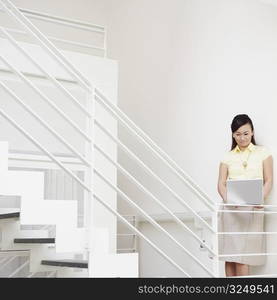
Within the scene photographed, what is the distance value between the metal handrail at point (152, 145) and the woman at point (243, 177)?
2.27 ft

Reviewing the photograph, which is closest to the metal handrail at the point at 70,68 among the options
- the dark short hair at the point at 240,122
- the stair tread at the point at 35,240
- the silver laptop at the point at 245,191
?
the silver laptop at the point at 245,191

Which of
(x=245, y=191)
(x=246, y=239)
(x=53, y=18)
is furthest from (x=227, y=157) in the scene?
(x=53, y=18)

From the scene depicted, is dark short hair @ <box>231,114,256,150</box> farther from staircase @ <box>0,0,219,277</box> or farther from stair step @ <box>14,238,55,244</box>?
stair step @ <box>14,238,55,244</box>

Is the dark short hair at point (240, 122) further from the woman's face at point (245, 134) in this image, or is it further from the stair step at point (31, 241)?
the stair step at point (31, 241)

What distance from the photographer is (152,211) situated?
5477 millimetres

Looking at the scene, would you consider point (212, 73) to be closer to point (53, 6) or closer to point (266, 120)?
point (266, 120)

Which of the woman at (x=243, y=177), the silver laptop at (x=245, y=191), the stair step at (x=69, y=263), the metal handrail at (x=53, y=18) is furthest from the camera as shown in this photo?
the metal handrail at (x=53, y=18)

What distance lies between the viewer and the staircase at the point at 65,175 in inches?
112

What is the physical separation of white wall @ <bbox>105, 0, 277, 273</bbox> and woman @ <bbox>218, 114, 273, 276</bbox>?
0.12 meters

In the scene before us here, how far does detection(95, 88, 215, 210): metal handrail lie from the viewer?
9.78ft

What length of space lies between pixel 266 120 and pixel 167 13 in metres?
1.87

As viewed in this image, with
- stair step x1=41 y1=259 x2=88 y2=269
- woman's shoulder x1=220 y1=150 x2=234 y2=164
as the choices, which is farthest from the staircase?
woman's shoulder x1=220 y1=150 x2=234 y2=164

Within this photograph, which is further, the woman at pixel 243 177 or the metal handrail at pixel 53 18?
the metal handrail at pixel 53 18

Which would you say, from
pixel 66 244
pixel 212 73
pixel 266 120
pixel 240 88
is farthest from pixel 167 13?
pixel 66 244
